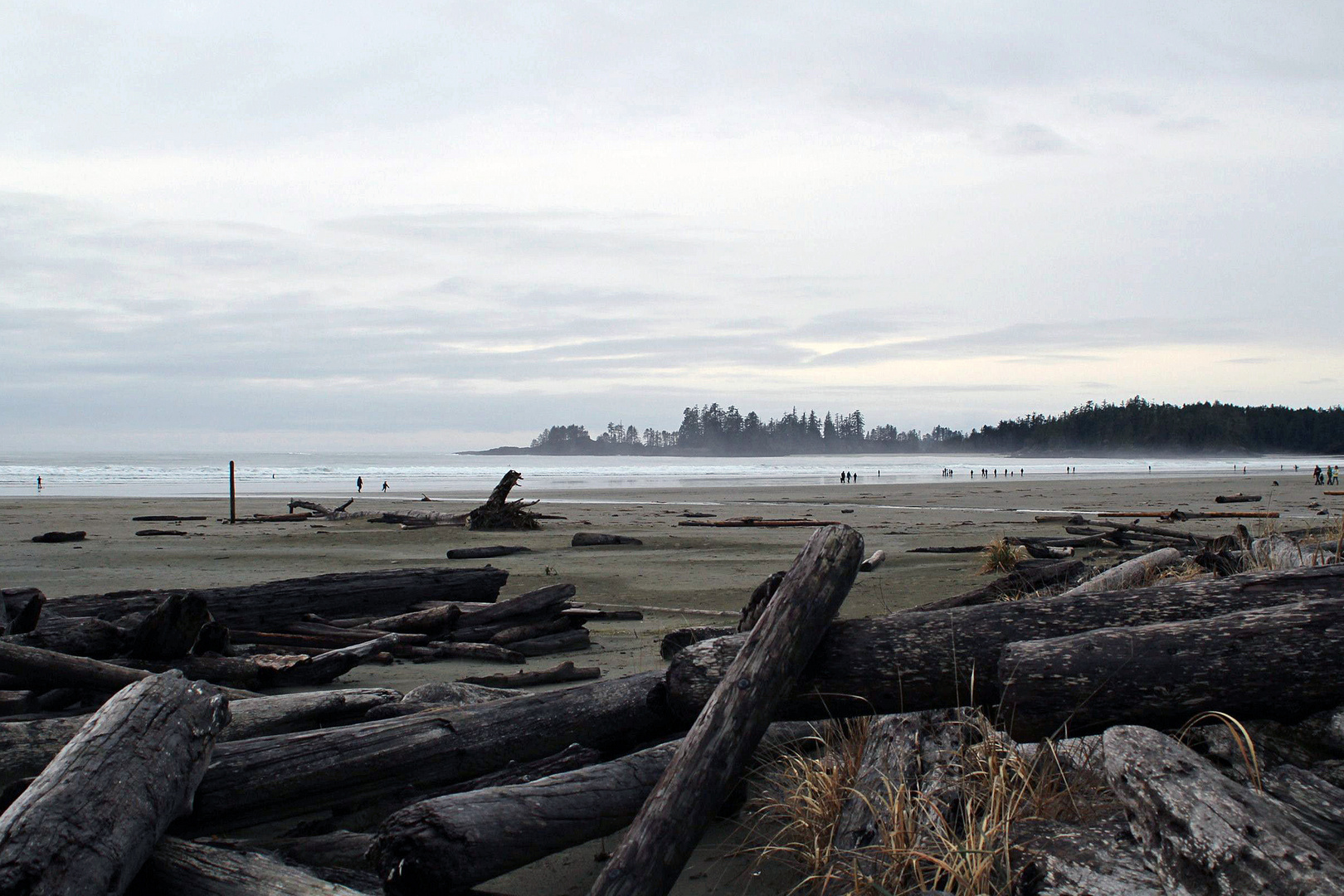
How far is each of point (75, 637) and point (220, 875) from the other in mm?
3316

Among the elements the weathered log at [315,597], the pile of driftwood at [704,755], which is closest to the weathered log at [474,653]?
the weathered log at [315,597]

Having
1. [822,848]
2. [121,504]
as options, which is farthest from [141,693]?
[121,504]

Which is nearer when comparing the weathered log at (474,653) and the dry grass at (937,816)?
the dry grass at (937,816)

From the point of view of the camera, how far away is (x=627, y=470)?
64.5 meters

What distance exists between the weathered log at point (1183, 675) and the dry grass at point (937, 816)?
0.20 meters

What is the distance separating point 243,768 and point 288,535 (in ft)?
50.1

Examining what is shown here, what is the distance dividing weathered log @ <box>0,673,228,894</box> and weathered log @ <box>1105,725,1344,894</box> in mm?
2974

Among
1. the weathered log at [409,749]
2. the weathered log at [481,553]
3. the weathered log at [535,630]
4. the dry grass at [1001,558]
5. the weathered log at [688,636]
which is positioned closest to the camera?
the weathered log at [409,749]

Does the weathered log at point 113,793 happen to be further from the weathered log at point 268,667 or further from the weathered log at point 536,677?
the weathered log at point 536,677

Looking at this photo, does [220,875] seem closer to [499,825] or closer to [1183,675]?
[499,825]

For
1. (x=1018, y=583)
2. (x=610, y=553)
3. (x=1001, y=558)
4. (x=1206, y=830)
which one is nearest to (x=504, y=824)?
(x=1206, y=830)

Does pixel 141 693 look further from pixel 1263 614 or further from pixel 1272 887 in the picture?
pixel 1263 614

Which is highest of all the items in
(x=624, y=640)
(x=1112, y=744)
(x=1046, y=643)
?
(x=1046, y=643)

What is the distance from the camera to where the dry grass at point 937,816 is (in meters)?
2.84
